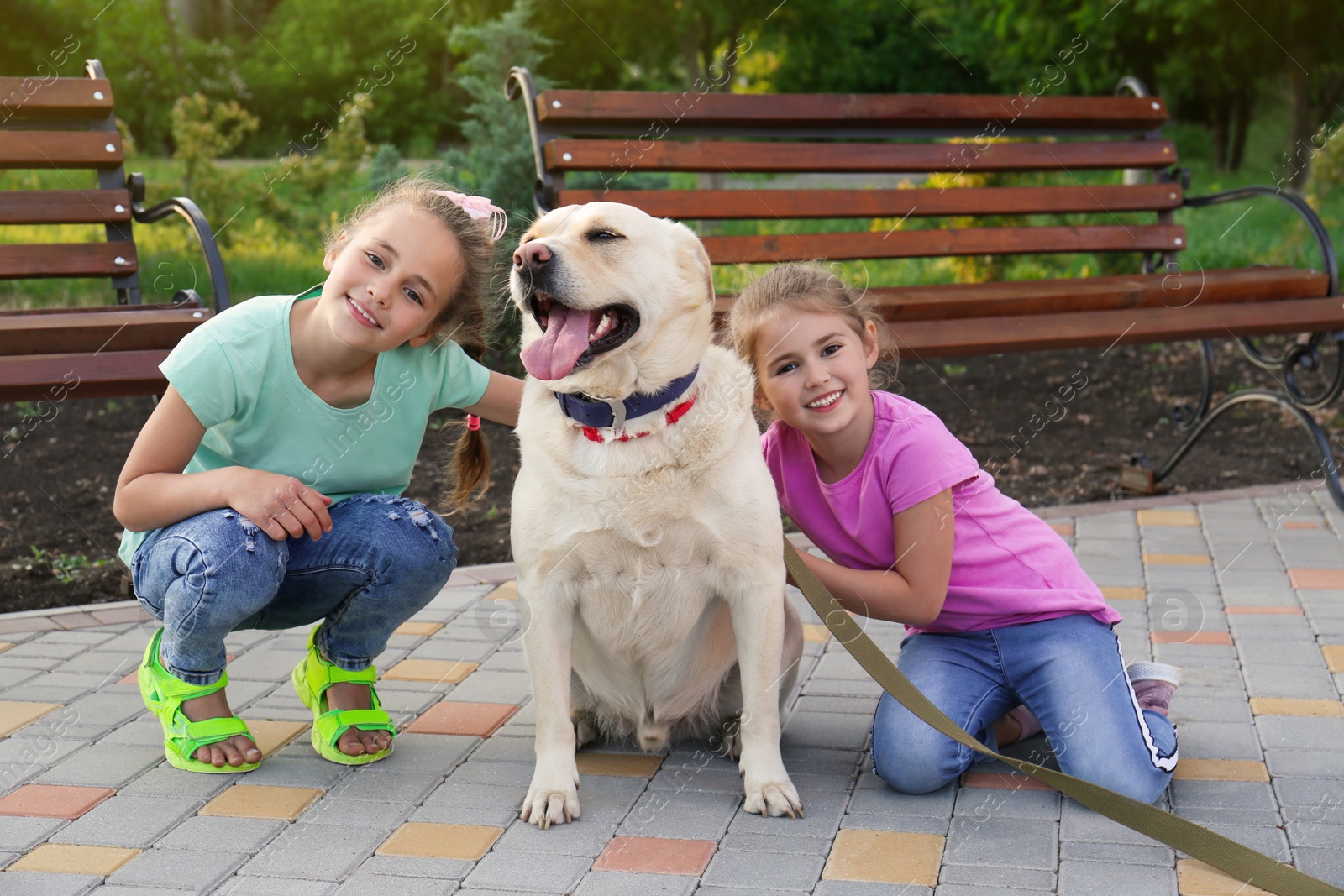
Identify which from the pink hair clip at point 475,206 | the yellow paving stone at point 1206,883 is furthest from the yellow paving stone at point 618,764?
the pink hair clip at point 475,206

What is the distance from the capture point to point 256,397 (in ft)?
9.12

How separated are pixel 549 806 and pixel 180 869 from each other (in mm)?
683

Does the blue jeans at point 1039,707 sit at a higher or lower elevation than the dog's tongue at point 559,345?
lower

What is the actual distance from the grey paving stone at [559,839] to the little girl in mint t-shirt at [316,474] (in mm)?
536

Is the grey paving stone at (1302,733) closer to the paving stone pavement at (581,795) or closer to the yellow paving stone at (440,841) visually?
the paving stone pavement at (581,795)

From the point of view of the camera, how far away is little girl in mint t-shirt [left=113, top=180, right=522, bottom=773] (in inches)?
105

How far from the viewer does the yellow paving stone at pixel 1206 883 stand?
83.0 inches

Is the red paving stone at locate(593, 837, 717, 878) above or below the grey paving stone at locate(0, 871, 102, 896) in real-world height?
below

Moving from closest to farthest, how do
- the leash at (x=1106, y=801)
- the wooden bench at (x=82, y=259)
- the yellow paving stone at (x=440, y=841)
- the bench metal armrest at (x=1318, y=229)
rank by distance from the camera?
the leash at (x=1106, y=801), the yellow paving stone at (x=440, y=841), the wooden bench at (x=82, y=259), the bench metal armrest at (x=1318, y=229)

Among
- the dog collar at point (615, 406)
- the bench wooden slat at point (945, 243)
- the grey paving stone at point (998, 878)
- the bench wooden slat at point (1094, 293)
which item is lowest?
the grey paving stone at point (998, 878)

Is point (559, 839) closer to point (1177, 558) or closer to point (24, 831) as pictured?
point (24, 831)

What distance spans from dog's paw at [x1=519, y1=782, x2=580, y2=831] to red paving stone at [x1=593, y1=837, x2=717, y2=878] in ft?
0.42

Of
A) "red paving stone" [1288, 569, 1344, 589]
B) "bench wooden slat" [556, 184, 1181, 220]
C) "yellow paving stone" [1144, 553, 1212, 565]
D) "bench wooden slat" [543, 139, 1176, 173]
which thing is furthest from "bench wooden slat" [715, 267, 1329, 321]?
"red paving stone" [1288, 569, 1344, 589]

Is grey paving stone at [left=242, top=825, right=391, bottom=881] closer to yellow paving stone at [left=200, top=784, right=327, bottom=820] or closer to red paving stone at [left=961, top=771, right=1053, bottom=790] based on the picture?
yellow paving stone at [left=200, top=784, right=327, bottom=820]
